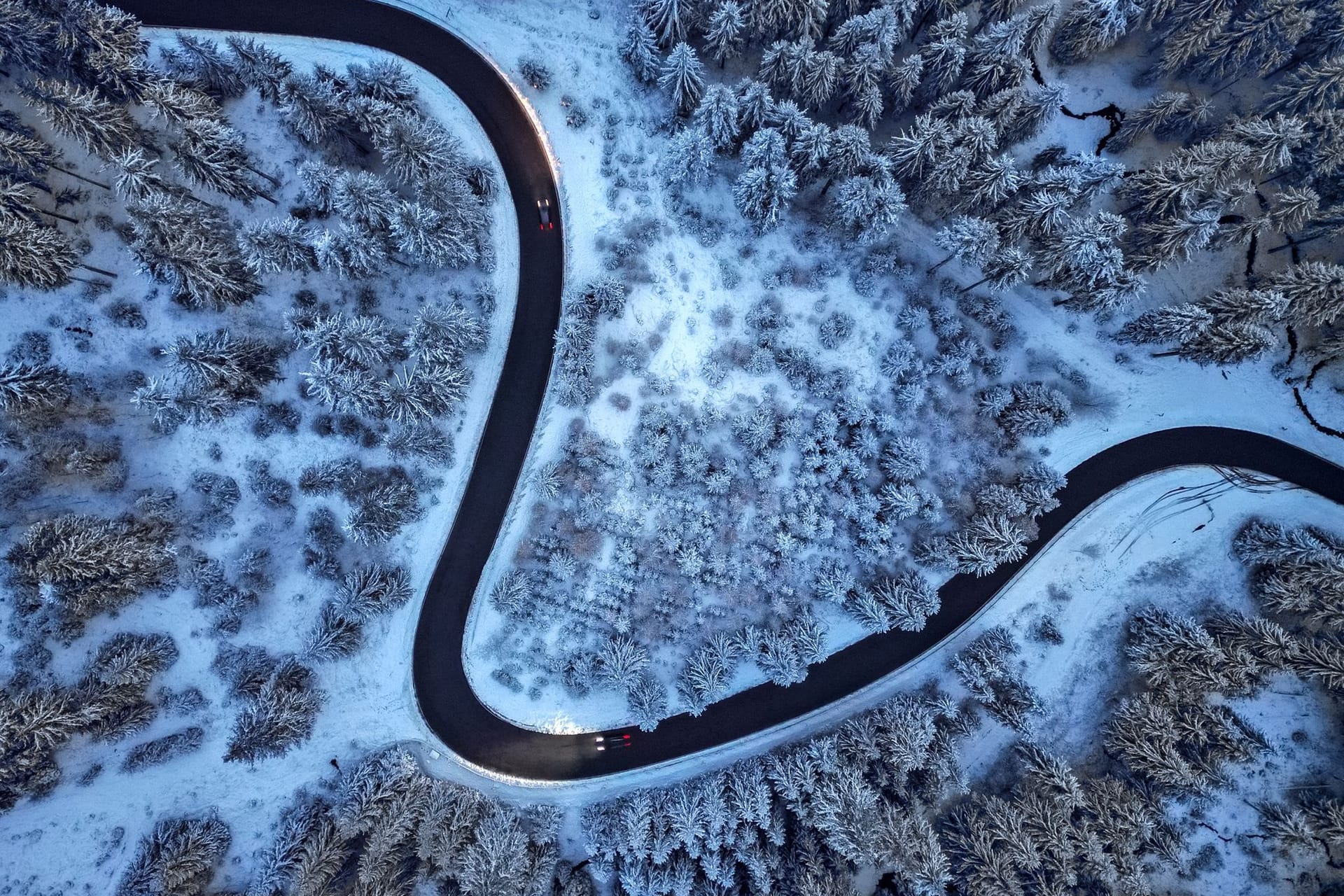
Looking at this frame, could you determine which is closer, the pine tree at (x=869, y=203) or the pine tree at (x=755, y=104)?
the pine tree at (x=755, y=104)

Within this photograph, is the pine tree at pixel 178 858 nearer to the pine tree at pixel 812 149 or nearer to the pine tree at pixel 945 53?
the pine tree at pixel 812 149

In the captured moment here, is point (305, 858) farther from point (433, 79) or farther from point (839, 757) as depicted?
point (433, 79)

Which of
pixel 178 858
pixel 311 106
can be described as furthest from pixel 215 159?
pixel 178 858

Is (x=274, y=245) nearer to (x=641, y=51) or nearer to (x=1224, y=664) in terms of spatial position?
(x=641, y=51)

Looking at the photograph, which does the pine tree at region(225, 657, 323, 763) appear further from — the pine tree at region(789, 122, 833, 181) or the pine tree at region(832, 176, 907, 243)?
the pine tree at region(832, 176, 907, 243)

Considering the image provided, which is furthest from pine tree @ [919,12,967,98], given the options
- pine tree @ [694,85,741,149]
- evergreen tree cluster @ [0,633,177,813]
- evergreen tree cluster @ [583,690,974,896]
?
evergreen tree cluster @ [0,633,177,813]

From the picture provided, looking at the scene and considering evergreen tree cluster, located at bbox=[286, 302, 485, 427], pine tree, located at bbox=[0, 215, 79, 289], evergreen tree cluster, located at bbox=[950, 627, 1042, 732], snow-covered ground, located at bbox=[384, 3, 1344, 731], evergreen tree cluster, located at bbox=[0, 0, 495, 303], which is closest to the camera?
pine tree, located at bbox=[0, 215, 79, 289]

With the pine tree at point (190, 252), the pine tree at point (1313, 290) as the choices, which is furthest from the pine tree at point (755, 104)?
the pine tree at point (1313, 290)

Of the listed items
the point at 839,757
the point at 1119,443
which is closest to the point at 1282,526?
the point at 1119,443
